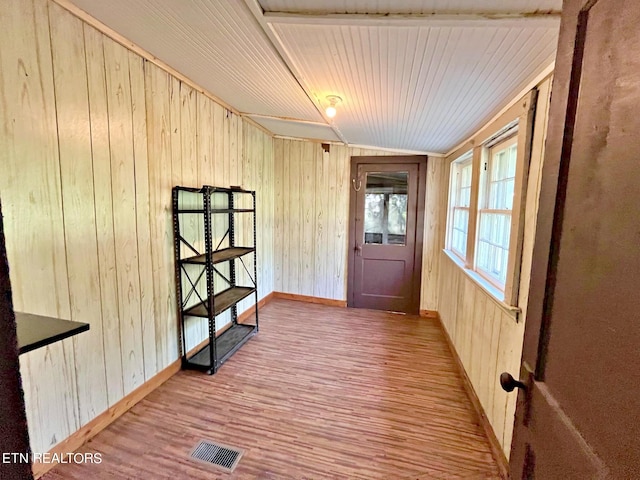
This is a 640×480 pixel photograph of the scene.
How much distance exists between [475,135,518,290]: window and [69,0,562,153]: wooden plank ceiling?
0.32 meters

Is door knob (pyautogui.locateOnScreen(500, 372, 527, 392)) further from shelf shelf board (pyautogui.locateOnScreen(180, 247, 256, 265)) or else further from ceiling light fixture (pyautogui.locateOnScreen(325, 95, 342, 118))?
shelf shelf board (pyautogui.locateOnScreen(180, 247, 256, 265))

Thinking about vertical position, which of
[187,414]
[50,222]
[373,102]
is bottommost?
[187,414]

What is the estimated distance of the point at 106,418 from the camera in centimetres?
194

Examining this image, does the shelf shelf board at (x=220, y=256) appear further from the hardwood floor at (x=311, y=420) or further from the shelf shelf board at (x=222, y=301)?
the hardwood floor at (x=311, y=420)

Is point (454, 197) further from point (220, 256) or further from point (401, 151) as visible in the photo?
point (220, 256)

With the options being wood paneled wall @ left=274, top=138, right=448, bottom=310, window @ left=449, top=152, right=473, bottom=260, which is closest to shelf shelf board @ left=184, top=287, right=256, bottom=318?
wood paneled wall @ left=274, top=138, right=448, bottom=310

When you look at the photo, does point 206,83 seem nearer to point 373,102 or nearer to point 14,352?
point 373,102

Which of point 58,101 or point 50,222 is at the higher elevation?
point 58,101

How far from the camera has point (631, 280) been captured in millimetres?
474

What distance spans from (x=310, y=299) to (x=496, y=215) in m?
2.89

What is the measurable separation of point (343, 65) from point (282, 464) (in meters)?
2.25

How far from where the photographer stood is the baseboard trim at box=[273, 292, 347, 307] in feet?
14.5

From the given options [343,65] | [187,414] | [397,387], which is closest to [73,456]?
[187,414]
